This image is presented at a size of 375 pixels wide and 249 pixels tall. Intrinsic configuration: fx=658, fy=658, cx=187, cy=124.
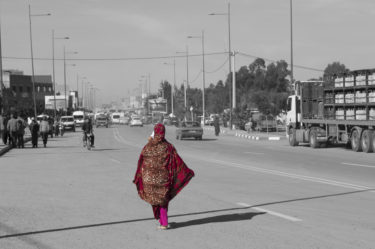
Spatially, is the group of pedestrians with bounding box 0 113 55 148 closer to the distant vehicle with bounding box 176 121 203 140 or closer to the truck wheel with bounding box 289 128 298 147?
the distant vehicle with bounding box 176 121 203 140

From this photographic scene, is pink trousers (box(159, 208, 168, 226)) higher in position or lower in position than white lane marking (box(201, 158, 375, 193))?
higher

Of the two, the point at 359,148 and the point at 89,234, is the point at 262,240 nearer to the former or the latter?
the point at 89,234

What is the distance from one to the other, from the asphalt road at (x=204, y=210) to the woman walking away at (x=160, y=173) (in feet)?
1.52

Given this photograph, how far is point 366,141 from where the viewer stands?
27.4 meters

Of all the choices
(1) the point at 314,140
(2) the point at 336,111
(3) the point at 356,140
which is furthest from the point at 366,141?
(1) the point at 314,140

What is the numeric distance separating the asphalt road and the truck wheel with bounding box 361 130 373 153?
26.9 feet

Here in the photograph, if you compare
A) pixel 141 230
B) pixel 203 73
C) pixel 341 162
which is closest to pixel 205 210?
pixel 141 230

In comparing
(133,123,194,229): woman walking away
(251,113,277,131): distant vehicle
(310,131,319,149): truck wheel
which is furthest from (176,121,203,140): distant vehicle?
(133,123,194,229): woman walking away

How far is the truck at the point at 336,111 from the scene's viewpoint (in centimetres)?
2748

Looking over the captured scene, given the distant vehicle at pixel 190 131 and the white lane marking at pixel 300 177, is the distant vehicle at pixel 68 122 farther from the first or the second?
the white lane marking at pixel 300 177

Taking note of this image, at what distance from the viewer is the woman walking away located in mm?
8664

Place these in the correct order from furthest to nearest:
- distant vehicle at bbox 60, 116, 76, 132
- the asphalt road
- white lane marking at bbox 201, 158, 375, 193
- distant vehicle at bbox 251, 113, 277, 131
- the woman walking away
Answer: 1. distant vehicle at bbox 60, 116, 76, 132
2. distant vehicle at bbox 251, 113, 277, 131
3. white lane marking at bbox 201, 158, 375, 193
4. the woman walking away
5. the asphalt road

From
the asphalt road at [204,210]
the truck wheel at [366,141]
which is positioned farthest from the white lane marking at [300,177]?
the truck wheel at [366,141]

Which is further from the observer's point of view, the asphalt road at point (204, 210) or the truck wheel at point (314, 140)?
the truck wheel at point (314, 140)
